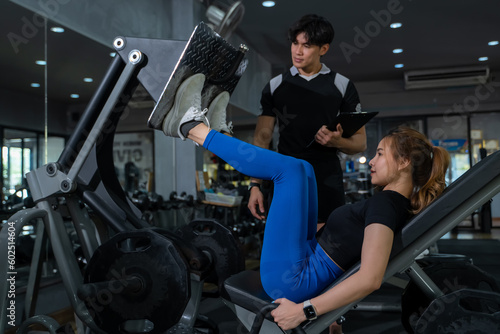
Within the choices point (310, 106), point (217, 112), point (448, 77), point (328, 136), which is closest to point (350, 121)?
point (328, 136)

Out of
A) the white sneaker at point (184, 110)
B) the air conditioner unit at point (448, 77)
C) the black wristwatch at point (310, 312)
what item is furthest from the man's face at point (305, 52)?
the air conditioner unit at point (448, 77)

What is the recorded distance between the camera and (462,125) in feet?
26.5

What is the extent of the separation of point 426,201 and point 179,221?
3373 millimetres

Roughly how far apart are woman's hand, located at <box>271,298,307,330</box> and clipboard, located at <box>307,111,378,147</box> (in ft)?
2.27

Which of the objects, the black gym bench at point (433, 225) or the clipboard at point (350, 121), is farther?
the clipboard at point (350, 121)

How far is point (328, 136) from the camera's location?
1.70 metres

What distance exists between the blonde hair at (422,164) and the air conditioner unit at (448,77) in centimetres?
667

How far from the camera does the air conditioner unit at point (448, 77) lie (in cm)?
734

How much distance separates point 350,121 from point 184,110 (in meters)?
0.59

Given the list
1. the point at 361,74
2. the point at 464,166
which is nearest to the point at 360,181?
the point at 361,74

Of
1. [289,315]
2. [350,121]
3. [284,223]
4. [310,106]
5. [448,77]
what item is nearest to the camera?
[289,315]

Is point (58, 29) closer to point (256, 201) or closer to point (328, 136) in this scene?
point (256, 201)

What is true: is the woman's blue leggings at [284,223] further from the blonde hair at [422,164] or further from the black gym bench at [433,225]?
the blonde hair at [422,164]

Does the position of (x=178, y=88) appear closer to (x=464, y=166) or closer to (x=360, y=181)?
(x=360, y=181)
